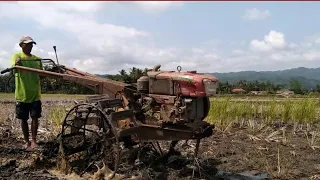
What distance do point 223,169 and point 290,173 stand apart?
0.98m

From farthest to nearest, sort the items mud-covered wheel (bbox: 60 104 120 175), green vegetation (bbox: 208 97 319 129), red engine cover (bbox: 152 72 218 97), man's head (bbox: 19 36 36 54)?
green vegetation (bbox: 208 97 319 129)
man's head (bbox: 19 36 36 54)
mud-covered wheel (bbox: 60 104 120 175)
red engine cover (bbox: 152 72 218 97)

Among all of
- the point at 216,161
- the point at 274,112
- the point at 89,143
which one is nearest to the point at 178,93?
the point at 89,143

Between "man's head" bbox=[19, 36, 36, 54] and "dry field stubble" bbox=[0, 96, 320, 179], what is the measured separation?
1.59 m

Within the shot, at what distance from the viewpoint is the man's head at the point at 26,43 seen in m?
6.23

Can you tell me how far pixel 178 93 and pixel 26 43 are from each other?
278 centimetres

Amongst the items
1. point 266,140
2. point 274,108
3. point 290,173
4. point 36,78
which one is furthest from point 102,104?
point 274,108

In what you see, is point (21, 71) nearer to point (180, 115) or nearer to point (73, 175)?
point (73, 175)

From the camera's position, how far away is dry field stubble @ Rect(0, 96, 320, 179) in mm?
5723

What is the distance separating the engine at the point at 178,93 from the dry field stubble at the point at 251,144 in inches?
35.9

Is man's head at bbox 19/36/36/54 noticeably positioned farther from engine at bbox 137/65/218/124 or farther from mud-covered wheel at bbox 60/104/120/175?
engine at bbox 137/65/218/124

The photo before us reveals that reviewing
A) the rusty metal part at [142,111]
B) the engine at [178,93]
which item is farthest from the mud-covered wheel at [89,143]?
the engine at [178,93]

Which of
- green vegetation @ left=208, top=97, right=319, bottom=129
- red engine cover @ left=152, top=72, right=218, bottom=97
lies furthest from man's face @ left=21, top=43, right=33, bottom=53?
green vegetation @ left=208, top=97, right=319, bottom=129

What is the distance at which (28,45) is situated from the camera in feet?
20.5

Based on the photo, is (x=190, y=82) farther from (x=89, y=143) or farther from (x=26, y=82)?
(x=26, y=82)
